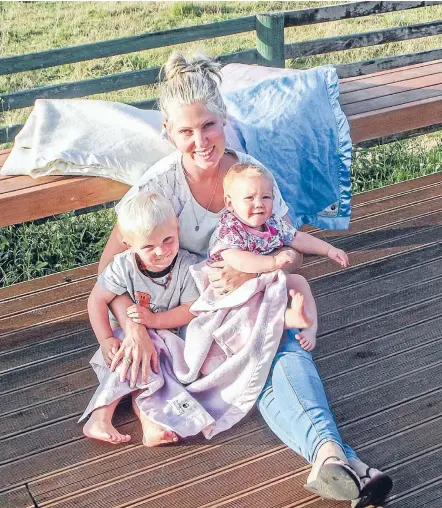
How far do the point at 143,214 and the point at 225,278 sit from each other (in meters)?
0.35

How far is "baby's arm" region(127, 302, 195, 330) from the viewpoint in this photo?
2.63 metres

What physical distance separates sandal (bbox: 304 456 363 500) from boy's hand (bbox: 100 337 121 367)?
77cm

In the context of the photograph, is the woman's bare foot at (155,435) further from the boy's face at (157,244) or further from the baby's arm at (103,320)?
the boy's face at (157,244)

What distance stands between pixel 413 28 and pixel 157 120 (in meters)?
2.95

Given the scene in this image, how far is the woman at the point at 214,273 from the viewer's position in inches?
87.0

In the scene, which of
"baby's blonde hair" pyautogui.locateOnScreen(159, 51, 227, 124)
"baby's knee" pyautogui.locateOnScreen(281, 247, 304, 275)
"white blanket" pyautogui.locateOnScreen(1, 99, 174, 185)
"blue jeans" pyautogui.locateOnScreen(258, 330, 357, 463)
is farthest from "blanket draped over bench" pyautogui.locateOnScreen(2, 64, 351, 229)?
"blue jeans" pyautogui.locateOnScreen(258, 330, 357, 463)

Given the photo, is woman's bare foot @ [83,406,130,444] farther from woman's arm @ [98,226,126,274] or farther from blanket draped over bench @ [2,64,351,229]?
blanket draped over bench @ [2,64,351,229]

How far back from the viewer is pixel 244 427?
2555 mm

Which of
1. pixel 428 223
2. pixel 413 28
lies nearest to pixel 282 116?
pixel 428 223

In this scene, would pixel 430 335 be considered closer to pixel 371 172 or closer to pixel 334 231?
pixel 334 231

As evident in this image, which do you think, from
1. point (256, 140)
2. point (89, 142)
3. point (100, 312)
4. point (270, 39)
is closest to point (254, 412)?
point (100, 312)

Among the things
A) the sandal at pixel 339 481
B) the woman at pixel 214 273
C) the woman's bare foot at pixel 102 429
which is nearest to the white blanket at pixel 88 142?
the woman at pixel 214 273

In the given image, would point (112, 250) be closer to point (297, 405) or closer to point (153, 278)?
point (153, 278)

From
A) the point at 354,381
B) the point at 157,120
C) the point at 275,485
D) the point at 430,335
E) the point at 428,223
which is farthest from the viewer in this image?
the point at 428,223
